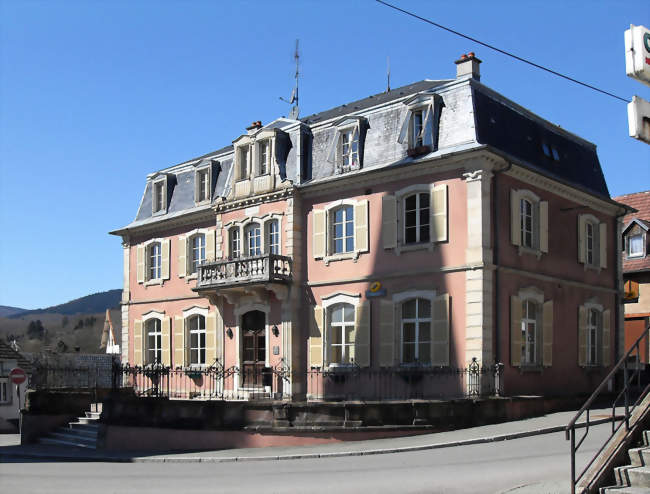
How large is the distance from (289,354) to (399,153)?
7.35 meters

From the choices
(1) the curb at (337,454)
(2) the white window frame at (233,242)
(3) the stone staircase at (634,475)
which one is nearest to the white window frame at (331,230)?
(2) the white window frame at (233,242)

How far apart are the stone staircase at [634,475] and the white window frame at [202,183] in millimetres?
22900

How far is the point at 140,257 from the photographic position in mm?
34031

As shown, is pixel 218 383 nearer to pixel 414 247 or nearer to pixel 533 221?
pixel 414 247

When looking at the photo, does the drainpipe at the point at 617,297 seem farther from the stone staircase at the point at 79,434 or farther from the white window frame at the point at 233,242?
the stone staircase at the point at 79,434

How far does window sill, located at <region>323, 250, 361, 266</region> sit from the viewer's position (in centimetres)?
2528

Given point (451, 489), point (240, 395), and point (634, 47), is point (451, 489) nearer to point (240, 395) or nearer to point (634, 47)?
point (634, 47)

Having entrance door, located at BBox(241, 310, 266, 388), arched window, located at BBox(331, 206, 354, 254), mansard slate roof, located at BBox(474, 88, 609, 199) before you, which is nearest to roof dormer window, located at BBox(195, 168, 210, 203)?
entrance door, located at BBox(241, 310, 266, 388)

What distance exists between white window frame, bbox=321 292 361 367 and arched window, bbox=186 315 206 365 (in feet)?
21.5

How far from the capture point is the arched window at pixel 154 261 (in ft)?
109

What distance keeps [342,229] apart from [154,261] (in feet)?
35.0

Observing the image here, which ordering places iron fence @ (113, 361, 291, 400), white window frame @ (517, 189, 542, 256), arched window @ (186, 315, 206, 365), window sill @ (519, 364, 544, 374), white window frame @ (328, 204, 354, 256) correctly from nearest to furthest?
window sill @ (519, 364, 544, 374)
white window frame @ (517, 189, 542, 256)
iron fence @ (113, 361, 291, 400)
white window frame @ (328, 204, 354, 256)
arched window @ (186, 315, 206, 365)

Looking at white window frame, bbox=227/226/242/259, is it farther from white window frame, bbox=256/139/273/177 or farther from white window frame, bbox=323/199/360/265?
white window frame, bbox=323/199/360/265

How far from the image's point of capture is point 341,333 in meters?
25.8
